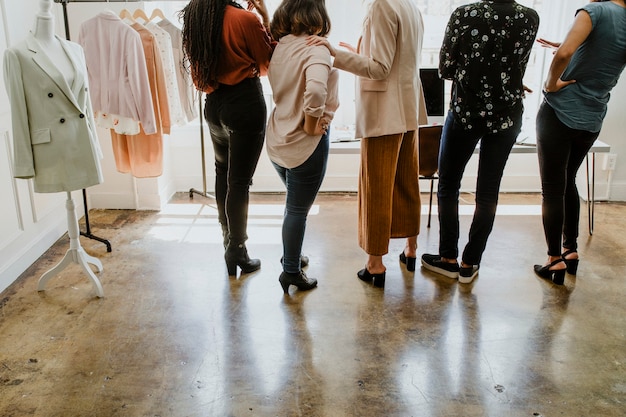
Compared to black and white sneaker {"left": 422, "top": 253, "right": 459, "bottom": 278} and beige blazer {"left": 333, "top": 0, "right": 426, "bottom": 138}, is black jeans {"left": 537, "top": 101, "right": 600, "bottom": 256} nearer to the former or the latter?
black and white sneaker {"left": 422, "top": 253, "right": 459, "bottom": 278}

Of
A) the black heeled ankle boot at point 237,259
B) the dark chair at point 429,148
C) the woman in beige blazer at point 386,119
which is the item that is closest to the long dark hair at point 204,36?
the woman in beige blazer at point 386,119

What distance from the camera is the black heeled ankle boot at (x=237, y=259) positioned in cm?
325

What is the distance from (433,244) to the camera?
3775 millimetres

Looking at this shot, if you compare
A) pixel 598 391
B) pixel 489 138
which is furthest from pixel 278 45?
pixel 598 391

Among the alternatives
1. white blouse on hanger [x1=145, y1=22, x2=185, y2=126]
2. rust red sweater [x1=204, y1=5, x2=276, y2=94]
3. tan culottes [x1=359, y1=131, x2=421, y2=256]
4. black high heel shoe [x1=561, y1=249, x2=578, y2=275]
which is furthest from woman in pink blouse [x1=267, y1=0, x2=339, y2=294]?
black high heel shoe [x1=561, y1=249, x2=578, y2=275]

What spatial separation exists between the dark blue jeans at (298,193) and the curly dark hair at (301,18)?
1.59ft

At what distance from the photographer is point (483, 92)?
9.11 feet

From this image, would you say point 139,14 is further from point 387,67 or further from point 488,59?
point 488,59

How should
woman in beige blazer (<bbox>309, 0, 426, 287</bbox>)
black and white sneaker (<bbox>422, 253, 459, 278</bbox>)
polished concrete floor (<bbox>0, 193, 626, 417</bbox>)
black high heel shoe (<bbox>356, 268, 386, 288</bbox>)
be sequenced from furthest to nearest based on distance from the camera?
black and white sneaker (<bbox>422, 253, 459, 278</bbox>)
black high heel shoe (<bbox>356, 268, 386, 288</bbox>)
woman in beige blazer (<bbox>309, 0, 426, 287</bbox>)
polished concrete floor (<bbox>0, 193, 626, 417</bbox>)

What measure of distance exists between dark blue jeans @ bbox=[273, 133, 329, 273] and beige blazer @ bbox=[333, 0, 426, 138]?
0.79ft

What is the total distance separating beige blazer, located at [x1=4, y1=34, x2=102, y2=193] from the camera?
2.61 m

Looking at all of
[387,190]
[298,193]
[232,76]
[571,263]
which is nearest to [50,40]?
[232,76]

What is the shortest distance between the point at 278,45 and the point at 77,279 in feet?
5.71

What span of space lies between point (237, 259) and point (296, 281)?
392 millimetres
